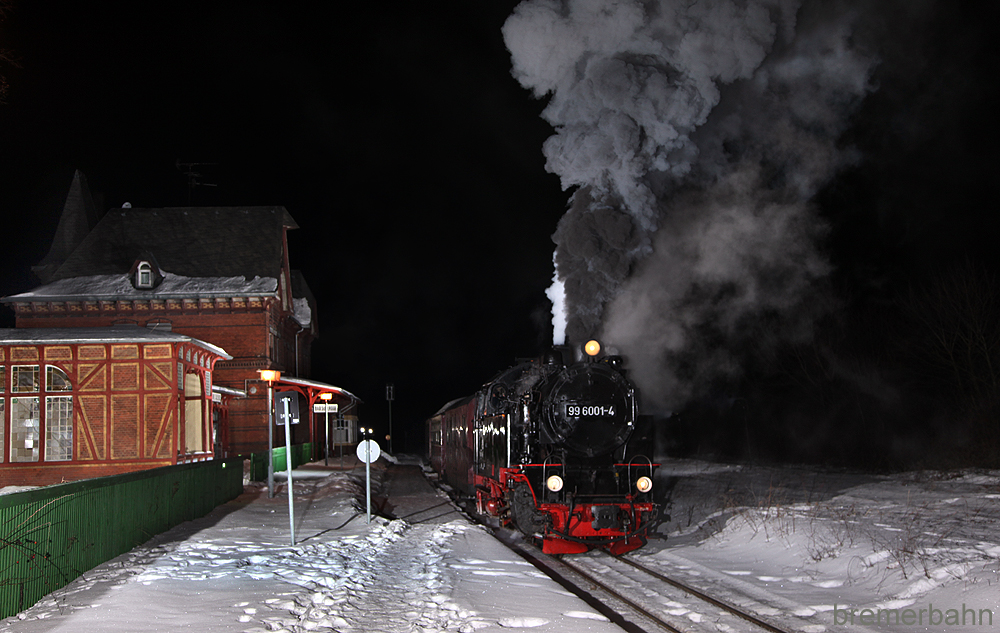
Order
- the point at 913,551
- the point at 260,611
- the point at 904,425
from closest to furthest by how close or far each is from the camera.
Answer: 1. the point at 260,611
2. the point at 913,551
3. the point at 904,425

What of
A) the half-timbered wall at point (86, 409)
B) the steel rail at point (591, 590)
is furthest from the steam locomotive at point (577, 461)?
the half-timbered wall at point (86, 409)

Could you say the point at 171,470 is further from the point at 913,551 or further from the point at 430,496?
the point at 913,551

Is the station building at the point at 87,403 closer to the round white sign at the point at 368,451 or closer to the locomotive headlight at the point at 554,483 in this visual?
the round white sign at the point at 368,451

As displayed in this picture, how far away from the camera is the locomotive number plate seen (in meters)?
10.7

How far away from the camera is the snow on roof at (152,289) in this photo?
28641 mm

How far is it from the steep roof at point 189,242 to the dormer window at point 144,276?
3.22 ft

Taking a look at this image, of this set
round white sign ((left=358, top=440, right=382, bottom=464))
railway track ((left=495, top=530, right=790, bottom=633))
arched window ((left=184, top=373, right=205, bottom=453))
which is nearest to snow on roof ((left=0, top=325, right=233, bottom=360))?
arched window ((left=184, top=373, right=205, bottom=453))

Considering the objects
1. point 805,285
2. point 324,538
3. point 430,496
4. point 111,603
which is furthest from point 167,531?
point 805,285

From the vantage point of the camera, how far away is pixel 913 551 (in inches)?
334

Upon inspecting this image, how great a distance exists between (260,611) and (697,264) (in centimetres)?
1633

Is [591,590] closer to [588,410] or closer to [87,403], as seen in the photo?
[588,410]

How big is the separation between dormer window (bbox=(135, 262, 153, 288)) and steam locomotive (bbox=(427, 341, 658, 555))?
888 inches

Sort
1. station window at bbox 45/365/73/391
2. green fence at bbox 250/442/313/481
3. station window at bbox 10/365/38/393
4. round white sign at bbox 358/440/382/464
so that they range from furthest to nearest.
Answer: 1. green fence at bbox 250/442/313/481
2. station window at bbox 45/365/73/391
3. station window at bbox 10/365/38/393
4. round white sign at bbox 358/440/382/464

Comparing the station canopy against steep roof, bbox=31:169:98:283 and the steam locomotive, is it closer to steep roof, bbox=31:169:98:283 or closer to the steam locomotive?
the steam locomotive
